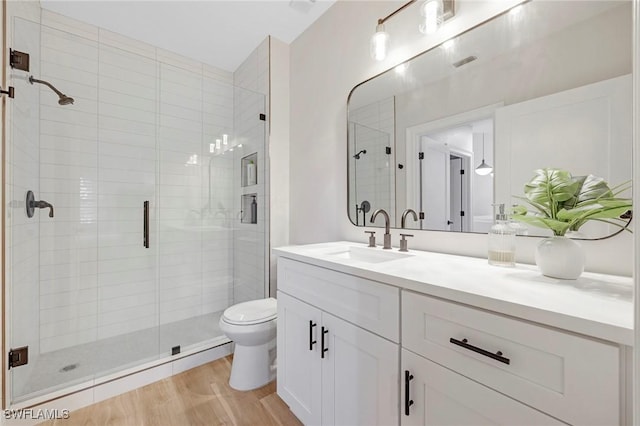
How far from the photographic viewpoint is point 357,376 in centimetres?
104

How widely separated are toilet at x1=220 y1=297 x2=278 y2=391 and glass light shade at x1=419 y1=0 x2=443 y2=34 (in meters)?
1.83

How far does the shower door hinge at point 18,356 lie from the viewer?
57.6 inches

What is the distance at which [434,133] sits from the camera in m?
1.37

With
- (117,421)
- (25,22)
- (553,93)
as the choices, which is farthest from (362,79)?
(117,421)

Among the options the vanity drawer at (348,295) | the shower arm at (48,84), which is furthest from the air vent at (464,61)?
the shower arm at (48,84)

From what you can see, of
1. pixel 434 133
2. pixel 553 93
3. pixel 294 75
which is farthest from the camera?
pixel 294 75

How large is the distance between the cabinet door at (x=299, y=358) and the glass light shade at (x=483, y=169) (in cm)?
94

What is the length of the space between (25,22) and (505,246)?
9.49ft

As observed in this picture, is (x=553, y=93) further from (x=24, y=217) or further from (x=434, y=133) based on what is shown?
(x=24, y=217)

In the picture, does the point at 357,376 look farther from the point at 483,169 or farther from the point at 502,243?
the point at 483,169

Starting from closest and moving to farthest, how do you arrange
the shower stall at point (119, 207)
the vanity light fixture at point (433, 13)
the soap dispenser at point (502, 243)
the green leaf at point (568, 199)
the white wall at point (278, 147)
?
the green leaf at point (568, 199), the soap dispenser at point (502, 243), the vanity light fixture at point (433, 13), the shower stall at point (119, 207), the white wall at point (278, 147)

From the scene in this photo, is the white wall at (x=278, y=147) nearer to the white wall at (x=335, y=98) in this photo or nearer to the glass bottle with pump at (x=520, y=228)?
the white wall at (x=335, y=98)

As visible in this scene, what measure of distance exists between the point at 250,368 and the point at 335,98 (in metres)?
1.89

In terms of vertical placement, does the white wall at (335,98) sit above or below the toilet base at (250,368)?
above
